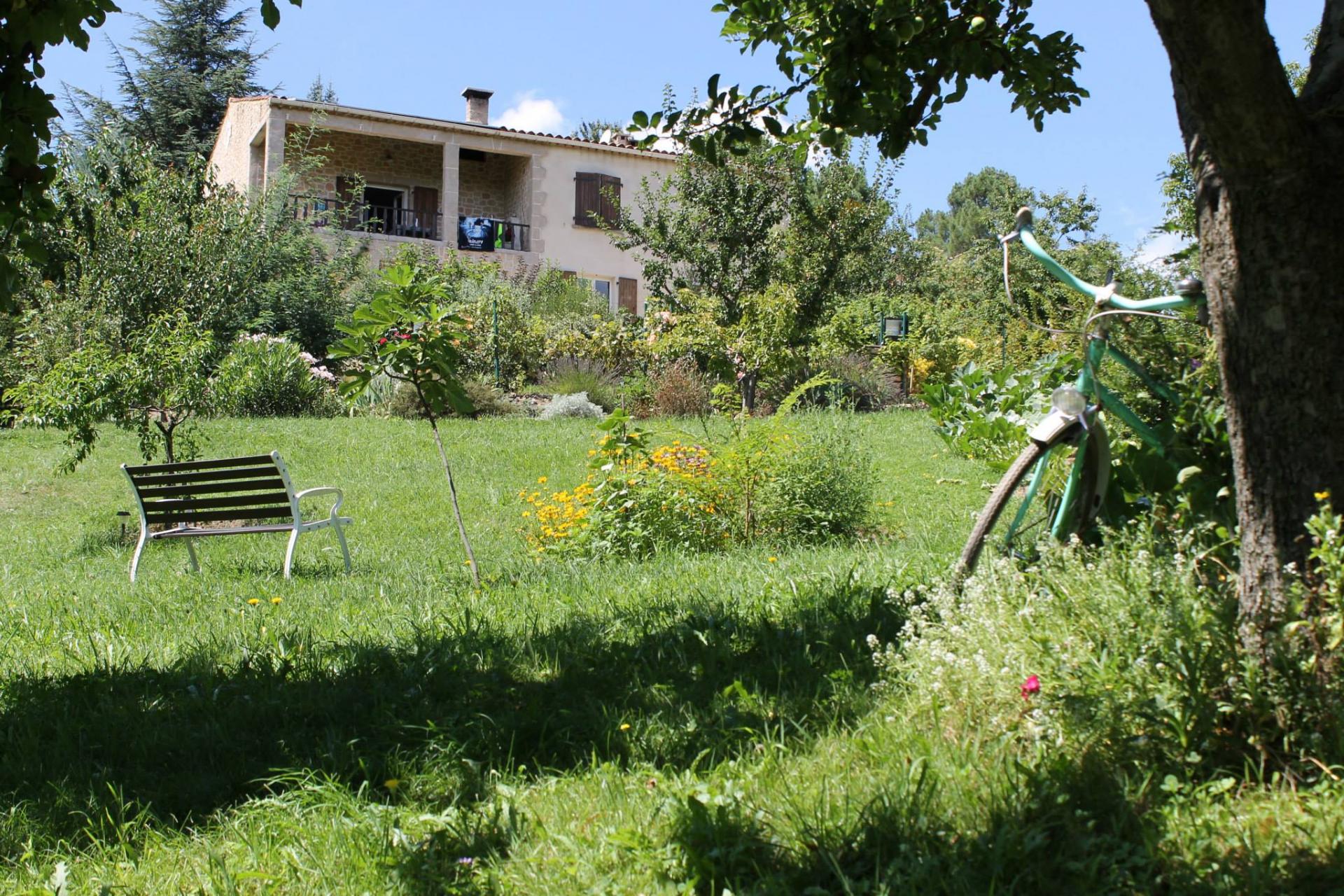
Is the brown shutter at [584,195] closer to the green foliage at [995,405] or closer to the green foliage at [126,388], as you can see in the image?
the green foliage at [126,388]

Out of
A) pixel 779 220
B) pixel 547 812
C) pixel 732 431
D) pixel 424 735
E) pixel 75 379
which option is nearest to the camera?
pixel 547 812

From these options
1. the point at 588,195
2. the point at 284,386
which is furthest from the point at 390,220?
the point at 284,386

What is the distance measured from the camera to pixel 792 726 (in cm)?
321

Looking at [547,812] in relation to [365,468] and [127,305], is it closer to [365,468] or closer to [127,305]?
[365,468]

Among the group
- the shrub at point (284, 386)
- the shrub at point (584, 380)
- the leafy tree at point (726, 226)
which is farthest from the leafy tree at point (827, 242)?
the shrub at point (284, 386)

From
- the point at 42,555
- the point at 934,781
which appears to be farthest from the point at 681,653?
the point at 42,555

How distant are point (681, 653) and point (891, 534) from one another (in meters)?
3.73

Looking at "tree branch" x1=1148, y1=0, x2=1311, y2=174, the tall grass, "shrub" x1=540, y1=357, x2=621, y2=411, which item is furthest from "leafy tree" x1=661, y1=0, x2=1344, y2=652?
"shrub" x1=540, y1=357, x2=621, y2=411

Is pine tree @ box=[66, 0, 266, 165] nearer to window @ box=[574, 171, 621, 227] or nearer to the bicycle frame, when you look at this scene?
window @ box=[574, 171, 621, 227]

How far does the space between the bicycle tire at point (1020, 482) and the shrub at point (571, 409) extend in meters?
11.7

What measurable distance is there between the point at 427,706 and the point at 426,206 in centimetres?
2896

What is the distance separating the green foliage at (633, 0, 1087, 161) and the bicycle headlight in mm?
1644

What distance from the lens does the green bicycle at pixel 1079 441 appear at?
12.1 feet

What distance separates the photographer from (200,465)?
7332 mm
